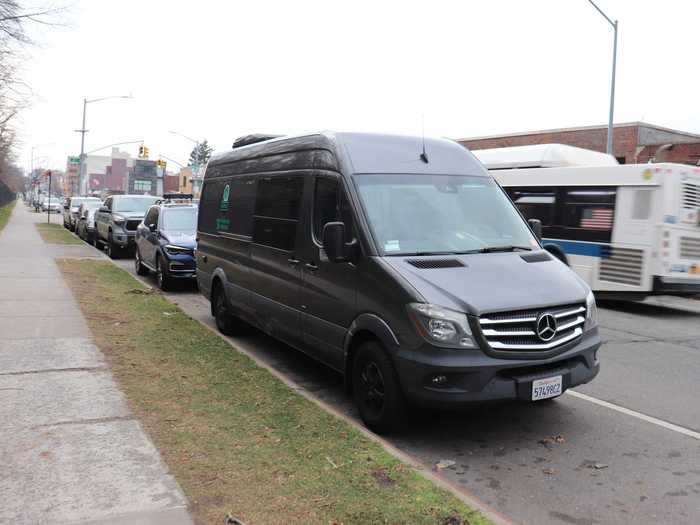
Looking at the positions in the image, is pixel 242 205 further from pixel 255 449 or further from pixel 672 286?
pixel 672 286

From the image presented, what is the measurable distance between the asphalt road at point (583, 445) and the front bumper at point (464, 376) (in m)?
0.50

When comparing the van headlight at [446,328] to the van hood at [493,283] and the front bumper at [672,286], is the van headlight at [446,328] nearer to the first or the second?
the van hood at [493,283]

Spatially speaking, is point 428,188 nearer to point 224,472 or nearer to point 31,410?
point 224,472

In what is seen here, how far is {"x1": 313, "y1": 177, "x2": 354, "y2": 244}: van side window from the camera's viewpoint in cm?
556

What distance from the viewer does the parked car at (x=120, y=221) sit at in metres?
19.5

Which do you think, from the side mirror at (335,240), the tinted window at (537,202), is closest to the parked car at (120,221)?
the tinted window at (537,202)

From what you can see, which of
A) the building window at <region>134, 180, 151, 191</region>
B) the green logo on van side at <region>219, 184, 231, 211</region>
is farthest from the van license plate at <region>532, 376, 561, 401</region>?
the building window at <region>134, 180, 151, 191</region>

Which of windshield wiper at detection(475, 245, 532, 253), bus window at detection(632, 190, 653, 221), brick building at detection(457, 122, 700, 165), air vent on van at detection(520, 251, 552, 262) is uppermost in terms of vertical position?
brick building at detection(457, 122, 700, 165)

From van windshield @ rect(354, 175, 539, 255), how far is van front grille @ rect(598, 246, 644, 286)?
7.08m

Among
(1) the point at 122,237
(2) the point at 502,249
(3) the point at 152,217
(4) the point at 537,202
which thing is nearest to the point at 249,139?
(2) the point at 502,249

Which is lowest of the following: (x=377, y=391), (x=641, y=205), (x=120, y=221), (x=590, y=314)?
(x=377, y=391)

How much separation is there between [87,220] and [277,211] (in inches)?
850

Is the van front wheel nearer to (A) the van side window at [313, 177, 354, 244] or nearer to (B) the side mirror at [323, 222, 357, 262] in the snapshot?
(A) the van side window at [313, 177, 354, 244]

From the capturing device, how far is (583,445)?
16.4ft
